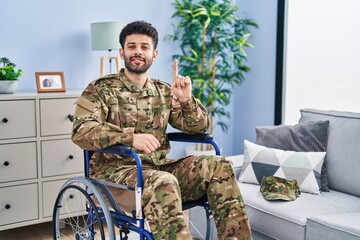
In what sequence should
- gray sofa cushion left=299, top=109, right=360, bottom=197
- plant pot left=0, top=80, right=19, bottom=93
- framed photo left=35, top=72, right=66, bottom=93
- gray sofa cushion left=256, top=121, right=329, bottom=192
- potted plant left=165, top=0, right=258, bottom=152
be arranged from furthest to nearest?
potted plant left=165, top=0, right=258, bottom=152, framed photo left=35, top=72, right=66, bottom=93, plant pot left=0, top=80, right=19, bottom=93, gray sofa cushion left=256, top=121, right=329, bottom=192, gray sofa cushion left=299, top=109, right=360, bottom=197

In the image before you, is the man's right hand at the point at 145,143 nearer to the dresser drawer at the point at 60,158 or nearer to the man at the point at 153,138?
the man at the point at 153,138

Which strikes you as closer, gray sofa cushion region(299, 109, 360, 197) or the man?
the man

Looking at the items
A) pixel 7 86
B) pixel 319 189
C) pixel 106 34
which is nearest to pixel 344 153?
pixel 319 189

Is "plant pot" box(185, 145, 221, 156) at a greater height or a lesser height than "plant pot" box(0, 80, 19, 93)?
lesser

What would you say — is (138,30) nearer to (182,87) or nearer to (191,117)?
(182,87)

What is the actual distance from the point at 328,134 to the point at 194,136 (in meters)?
0.89

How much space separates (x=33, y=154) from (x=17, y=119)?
0.23 meters

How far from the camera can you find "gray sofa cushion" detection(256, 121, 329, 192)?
2.91 m

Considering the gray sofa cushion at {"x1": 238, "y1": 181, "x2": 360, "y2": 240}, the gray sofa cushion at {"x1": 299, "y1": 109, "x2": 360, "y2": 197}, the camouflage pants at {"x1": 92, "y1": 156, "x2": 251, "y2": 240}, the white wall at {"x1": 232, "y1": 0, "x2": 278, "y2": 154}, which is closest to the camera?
the camouflage pants at {"x1": 92, "y1": 156, "x2": 251, "y2": 240}

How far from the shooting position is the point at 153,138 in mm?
2131

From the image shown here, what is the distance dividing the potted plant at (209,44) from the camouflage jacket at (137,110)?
1.49 m

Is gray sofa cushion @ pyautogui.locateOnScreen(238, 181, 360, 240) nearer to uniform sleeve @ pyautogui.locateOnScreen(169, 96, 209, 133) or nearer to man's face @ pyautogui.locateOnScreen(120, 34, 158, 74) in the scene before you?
uniform sleeve @ pyautogui.locateOnScreen(169, 96, 209, 133)

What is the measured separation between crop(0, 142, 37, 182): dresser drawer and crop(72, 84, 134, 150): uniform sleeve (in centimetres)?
88

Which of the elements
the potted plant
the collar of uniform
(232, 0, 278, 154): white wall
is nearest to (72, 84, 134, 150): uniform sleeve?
the collar of uniform
